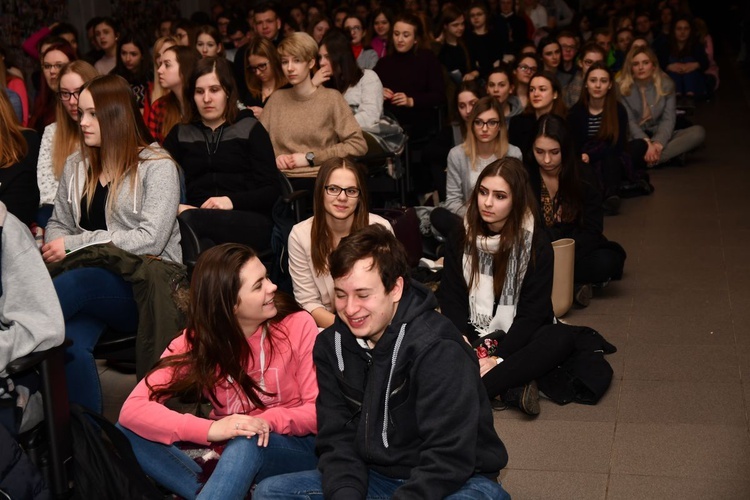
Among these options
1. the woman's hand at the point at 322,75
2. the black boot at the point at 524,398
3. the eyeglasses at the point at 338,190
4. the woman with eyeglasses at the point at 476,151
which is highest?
the woman's hand at the point at 322,75

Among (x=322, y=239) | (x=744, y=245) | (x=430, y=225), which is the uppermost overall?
(x=322, y=239)

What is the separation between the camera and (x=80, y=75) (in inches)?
189

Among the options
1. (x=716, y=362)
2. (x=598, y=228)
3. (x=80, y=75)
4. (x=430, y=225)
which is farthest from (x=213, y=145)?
(x=716, y=362)

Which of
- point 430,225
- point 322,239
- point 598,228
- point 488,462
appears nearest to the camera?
point 488,462

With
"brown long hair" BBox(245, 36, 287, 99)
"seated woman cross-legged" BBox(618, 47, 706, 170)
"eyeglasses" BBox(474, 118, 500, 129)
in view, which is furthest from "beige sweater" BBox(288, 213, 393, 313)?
"seated woman cross-legged" BBox(618, 47, 706, 170)

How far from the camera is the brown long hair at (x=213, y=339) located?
10.4 feet

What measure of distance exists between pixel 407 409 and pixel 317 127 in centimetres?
331

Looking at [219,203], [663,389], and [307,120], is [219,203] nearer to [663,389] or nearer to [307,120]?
[307,120]

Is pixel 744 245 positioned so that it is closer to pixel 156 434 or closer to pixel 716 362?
pixel 716 362

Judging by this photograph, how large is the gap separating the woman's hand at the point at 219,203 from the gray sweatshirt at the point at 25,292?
157 centimetres

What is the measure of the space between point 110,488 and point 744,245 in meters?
4.69

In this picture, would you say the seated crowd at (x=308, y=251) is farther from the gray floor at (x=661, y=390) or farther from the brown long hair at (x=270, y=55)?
the gray floor at (x=661, y=390)

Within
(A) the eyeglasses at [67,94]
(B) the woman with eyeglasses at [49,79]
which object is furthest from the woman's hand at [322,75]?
(A) the eyeglasses at [67,94]

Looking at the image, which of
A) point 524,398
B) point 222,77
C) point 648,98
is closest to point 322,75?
point 222,77
